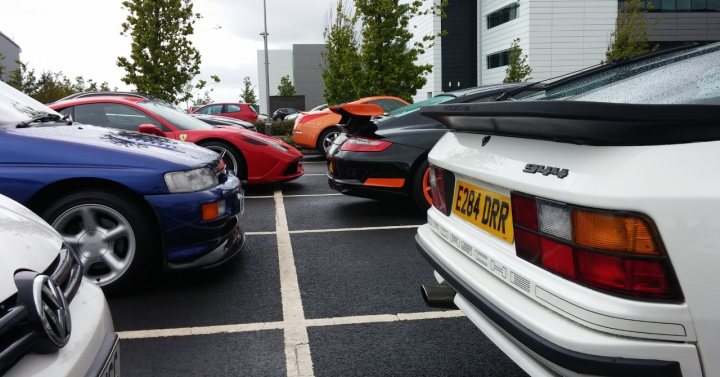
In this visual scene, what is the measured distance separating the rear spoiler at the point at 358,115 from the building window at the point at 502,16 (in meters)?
42.5

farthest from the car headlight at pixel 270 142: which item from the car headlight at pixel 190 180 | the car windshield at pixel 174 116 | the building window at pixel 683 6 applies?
the building window at pixel 683 6

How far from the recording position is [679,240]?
139 centimetres

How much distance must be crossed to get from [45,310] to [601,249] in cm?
155

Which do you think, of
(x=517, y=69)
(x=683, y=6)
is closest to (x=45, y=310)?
(x=517, y=69)

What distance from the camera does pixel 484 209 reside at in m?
2.16

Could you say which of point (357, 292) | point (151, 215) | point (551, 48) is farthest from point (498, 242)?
point (551, 48)

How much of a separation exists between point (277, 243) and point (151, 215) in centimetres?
165

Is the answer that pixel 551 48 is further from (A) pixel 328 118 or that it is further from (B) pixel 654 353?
(B) pixel 654 353

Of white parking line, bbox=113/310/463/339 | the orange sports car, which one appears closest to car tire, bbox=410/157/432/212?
white parking line, bbox=113/310/463/339

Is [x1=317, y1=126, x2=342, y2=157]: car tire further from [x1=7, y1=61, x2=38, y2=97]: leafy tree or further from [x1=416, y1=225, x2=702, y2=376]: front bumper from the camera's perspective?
[x1=7, y1=61, x2=38, y2=97]: leafy tree

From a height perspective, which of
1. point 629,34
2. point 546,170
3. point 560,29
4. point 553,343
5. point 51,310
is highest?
point 560,29

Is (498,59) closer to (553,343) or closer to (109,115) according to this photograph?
(109,115)

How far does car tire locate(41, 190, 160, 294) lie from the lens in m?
3.37

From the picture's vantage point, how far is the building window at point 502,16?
44281 millimetres
